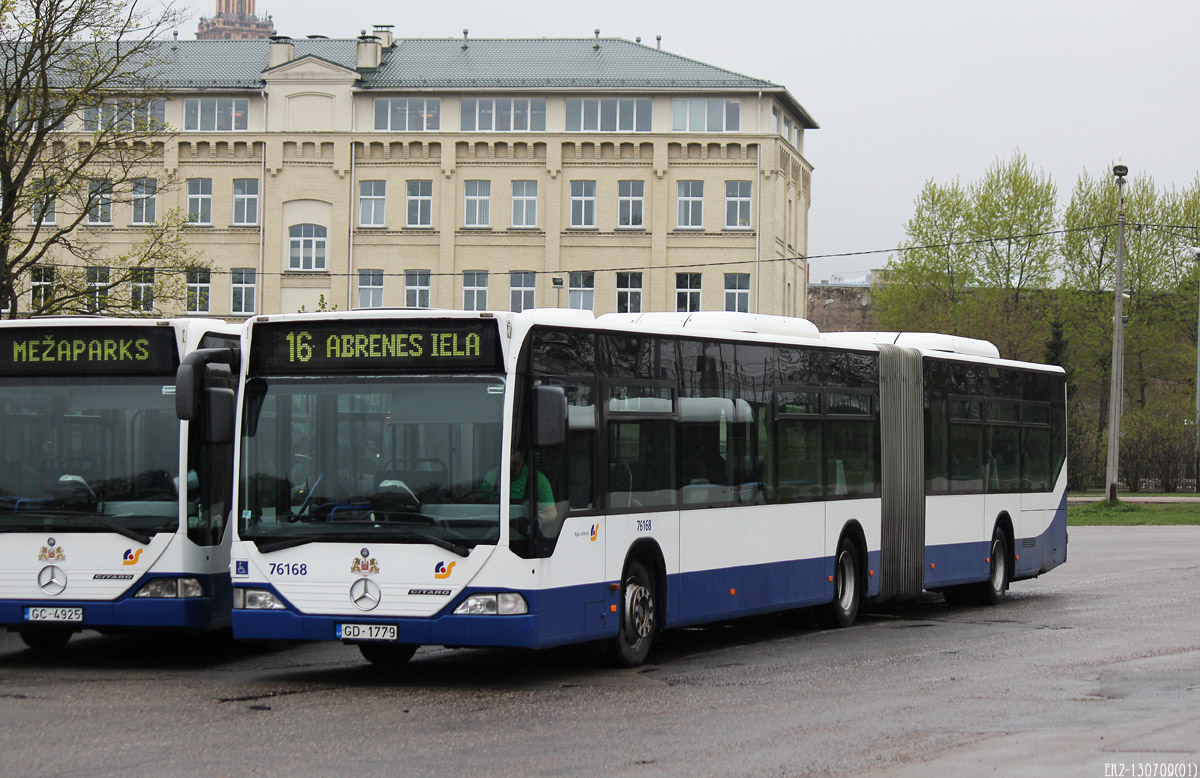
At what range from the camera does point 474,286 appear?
67.1 m

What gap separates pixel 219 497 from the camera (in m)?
13.0

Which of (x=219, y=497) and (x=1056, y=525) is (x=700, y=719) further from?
(x=1056, y=525)

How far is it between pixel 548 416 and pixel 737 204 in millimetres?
55819

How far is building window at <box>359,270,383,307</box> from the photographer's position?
Result: 220ft

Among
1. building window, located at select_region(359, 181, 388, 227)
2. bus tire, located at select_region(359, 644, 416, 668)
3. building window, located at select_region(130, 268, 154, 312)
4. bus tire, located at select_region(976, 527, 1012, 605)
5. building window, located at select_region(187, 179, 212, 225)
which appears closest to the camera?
bus tire, located at select_region(359, 644, 416, 668)

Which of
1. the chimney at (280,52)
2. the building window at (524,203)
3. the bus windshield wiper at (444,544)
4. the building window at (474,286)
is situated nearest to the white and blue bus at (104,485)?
the bus windshield wiper at (444,544)

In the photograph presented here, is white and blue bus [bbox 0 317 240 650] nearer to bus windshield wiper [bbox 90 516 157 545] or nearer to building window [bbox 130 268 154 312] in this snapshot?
bus windshield wiper [bbox 90 516 157 545]

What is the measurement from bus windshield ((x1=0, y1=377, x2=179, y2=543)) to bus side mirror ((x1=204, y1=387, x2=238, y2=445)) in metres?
0.84

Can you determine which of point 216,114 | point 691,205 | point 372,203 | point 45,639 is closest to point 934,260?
point 691,205

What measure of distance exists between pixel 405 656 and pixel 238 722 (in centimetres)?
320

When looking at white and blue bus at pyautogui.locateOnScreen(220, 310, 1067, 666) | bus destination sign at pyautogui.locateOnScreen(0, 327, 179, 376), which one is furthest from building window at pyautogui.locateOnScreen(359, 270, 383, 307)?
bus destination sign at pyautogui.locateOnScreen(0, 327, 179, 376)

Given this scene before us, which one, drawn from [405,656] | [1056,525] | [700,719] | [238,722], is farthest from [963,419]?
[238,722]

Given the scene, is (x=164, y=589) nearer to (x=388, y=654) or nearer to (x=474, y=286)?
(x=388, y=654)

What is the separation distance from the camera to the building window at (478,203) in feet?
220
